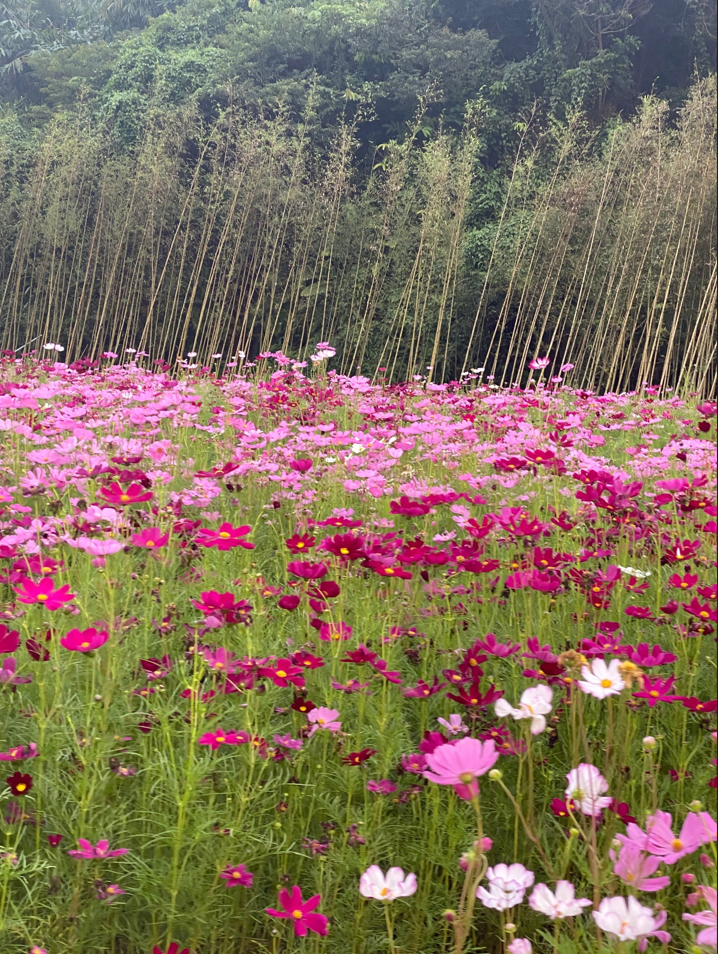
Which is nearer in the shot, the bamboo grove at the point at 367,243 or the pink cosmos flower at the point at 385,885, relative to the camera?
the pink cosmos flower at the point at 385,885

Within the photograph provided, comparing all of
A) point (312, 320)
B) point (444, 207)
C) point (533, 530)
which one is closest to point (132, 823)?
point (533, 530)

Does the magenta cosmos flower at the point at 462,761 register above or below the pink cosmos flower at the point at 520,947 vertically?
above

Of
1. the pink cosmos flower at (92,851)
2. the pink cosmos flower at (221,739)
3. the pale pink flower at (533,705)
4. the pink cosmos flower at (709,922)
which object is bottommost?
the pink cosmos flower at (92,851)

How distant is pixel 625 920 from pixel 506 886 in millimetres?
114

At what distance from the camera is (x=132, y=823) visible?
0.79m

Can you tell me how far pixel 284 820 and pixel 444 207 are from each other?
754 cm

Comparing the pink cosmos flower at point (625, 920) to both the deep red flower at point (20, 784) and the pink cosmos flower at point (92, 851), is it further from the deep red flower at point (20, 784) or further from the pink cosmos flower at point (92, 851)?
the deep red flower at point (20, 784)

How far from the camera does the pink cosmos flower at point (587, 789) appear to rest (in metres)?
0.55

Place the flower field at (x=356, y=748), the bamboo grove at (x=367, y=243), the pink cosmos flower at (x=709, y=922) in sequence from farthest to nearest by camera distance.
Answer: the bamboo grove at (x=367, y=243), the flower field at (x=356, y=748), the pink cosmos flower at (x=709, y=922)

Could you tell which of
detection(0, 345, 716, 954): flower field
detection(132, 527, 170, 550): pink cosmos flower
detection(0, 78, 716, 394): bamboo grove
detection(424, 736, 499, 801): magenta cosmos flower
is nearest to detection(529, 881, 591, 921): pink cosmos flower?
detection(0, 345, 716, 954): flower field

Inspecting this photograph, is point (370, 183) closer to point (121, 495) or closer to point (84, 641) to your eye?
point (121, 495)

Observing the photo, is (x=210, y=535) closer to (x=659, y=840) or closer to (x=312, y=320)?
(x=659, y=840)

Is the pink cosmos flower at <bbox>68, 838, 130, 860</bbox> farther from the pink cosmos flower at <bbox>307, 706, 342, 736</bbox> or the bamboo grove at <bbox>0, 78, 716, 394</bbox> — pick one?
Result: the bamboo grove at <bbox>0, 78, 716, 394</bbox>

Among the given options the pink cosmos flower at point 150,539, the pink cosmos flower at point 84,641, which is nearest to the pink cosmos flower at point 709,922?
the pink cosmos flower at point 84,641
